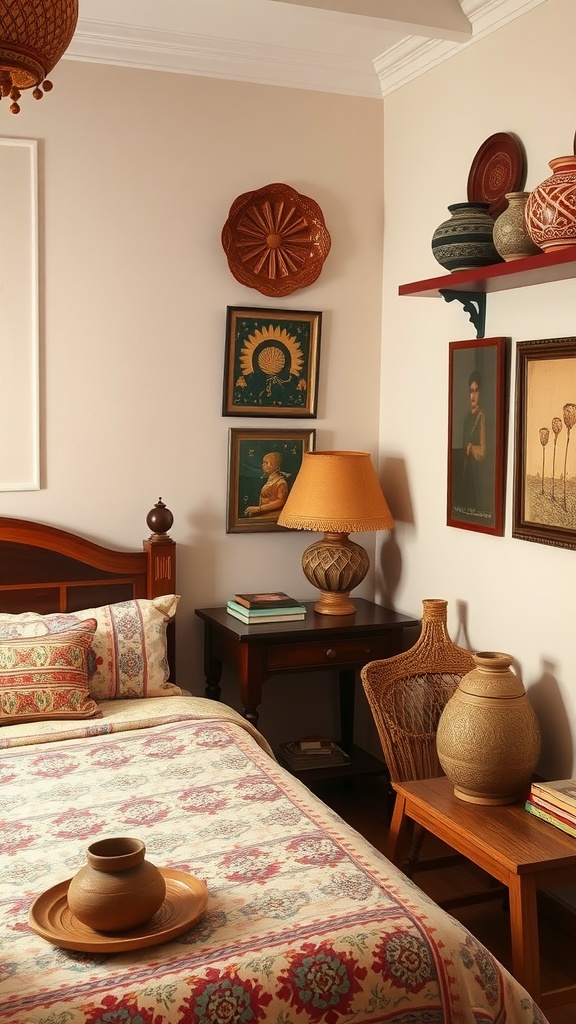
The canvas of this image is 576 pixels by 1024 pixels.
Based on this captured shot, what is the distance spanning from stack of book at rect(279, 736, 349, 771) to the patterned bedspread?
1103 millimetres

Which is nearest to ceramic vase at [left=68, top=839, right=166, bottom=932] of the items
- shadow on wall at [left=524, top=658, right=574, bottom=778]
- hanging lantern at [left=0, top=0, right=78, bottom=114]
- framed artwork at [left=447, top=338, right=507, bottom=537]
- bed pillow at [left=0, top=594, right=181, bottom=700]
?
hanging lantern at [left=0, top=0, right=78, bottom=114]

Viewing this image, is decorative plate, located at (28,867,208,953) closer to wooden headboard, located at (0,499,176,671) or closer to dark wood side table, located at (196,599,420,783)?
dark wood side table, located at (196,599,420,783)

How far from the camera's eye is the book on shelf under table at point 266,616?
138 inches

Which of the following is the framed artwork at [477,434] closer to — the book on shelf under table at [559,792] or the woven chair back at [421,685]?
the woven chair back at [421,685]

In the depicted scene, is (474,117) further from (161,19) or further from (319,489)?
(319,489)

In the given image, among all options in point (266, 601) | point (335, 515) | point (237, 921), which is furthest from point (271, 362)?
point (237, 921)

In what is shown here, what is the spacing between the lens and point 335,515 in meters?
3.48

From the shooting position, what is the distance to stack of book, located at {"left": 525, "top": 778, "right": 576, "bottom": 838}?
2.46 meters

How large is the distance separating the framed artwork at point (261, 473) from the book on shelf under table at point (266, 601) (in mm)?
284

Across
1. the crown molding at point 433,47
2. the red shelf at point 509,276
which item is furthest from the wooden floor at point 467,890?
the crown molding at point 433,47

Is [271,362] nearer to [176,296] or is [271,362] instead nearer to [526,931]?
[176,296]

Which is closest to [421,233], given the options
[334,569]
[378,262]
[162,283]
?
[378,262]

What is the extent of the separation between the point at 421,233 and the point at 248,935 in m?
2.59

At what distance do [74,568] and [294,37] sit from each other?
6.49 feet
